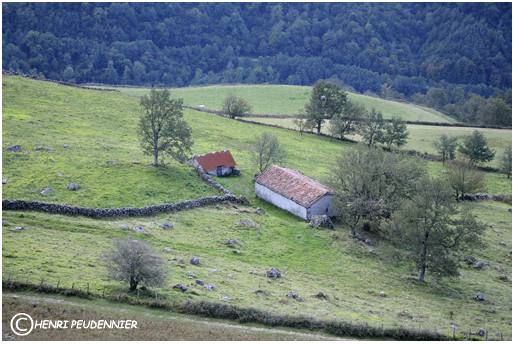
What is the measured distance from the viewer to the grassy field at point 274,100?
102812 mm

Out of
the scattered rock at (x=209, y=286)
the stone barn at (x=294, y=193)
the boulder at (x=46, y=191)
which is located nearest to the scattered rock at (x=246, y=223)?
the stone barn at (x=294, y=193)

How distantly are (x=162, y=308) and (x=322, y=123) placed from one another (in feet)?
229

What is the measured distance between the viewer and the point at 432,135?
86.8 m

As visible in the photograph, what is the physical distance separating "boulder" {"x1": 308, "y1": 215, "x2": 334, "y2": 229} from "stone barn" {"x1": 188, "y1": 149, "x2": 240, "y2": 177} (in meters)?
14.9

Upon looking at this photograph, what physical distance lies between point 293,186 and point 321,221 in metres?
6.42

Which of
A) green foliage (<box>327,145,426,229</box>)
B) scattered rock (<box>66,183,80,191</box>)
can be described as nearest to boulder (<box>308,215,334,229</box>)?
green foliage (<box>327,145,426,229</box>)

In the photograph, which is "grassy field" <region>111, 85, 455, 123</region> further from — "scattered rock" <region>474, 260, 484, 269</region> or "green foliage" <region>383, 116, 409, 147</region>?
"scattered rock" <region>474, 260, 484, 269</region>

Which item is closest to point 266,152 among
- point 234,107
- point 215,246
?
point 215,246

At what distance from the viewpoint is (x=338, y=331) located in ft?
70.9

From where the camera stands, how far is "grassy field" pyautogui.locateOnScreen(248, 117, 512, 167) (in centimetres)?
7919

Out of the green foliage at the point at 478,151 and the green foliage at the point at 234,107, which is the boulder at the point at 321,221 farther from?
the green foliage at the point at 234,107

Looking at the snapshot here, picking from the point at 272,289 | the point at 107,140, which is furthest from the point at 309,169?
the point at 272,289

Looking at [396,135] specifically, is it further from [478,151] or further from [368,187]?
[368,187]

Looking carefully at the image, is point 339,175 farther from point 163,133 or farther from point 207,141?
point 207,141
